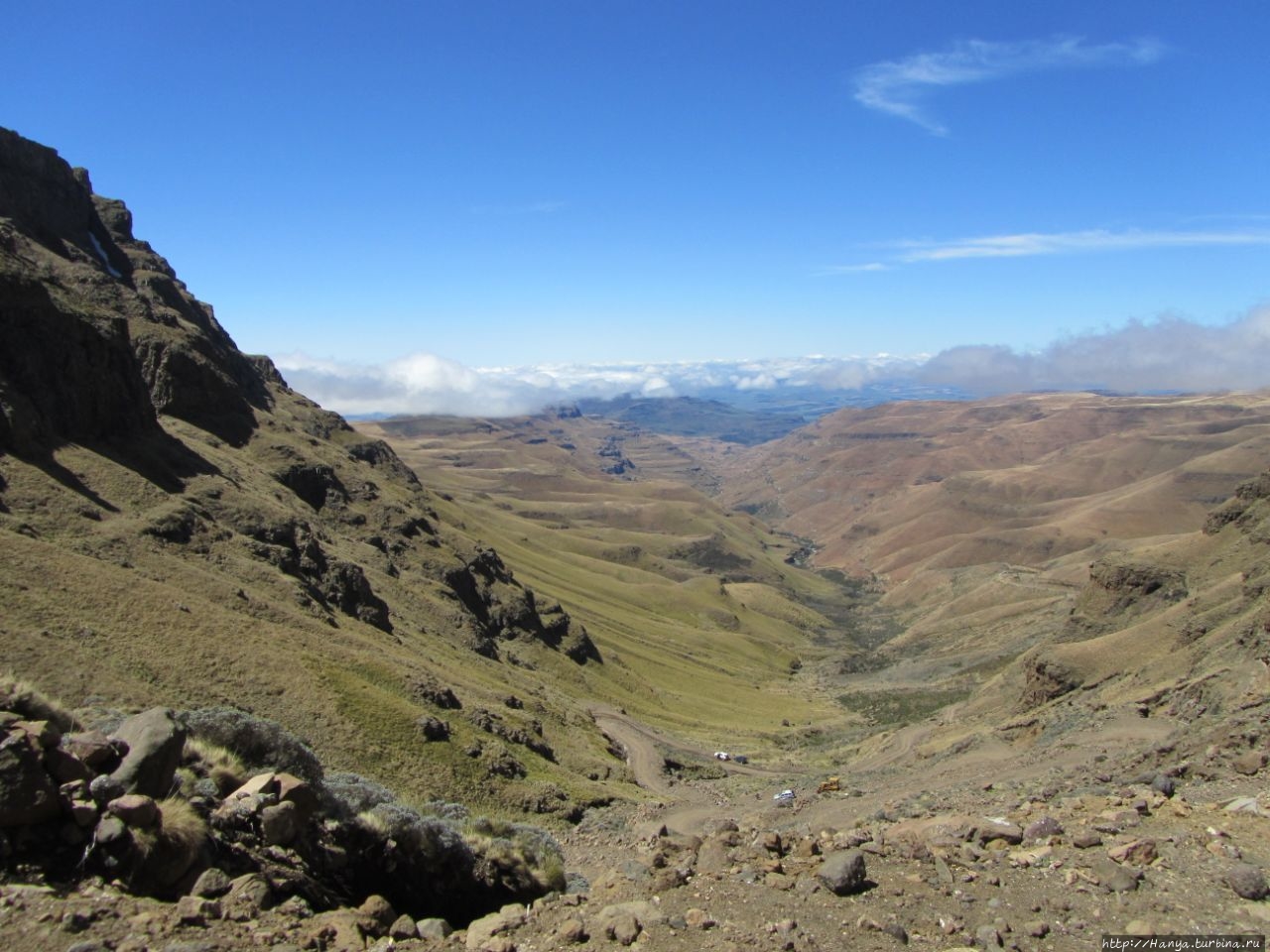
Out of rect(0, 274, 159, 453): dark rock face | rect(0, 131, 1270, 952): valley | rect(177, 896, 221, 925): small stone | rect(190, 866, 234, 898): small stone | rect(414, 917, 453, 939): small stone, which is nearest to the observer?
rect(177, 896, 221, 925): small stone

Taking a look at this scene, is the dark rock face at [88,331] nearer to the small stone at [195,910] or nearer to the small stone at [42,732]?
the small stone at [42,732]

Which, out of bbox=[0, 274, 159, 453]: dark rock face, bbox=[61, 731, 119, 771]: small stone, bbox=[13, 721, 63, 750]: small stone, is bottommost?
bbox=[61, 731, 119, 771]: small stone

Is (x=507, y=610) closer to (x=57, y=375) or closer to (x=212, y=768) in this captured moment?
(x=57, y=375)

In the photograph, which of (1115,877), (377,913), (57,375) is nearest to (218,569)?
(57,375)

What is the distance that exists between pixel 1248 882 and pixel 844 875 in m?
7.01

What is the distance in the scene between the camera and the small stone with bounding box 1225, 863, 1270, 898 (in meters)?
13.9

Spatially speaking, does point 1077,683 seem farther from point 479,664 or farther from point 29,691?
point 29,691

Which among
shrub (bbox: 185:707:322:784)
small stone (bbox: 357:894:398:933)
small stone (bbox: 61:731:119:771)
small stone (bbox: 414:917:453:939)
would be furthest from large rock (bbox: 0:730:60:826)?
shrub (bbox: 185:707:322:784)

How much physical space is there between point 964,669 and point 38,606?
122 metres

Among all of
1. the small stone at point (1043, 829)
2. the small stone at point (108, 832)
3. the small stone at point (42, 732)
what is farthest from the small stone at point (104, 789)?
the small stone at point (1043, 829)

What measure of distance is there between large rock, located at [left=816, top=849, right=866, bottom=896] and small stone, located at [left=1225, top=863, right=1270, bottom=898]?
6484 mm

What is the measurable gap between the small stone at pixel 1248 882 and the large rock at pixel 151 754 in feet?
63.0

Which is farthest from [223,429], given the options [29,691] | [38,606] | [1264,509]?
[1264,509]

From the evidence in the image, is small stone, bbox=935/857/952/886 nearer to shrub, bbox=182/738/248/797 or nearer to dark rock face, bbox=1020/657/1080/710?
shrub, bbox=182/738/248/797
